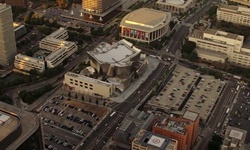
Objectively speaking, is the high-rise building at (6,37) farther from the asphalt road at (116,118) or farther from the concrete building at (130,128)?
the concrete building at (130,128)

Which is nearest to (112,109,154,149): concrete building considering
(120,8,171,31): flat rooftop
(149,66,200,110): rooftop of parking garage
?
(149,66,200,110): rooftop of parking garage

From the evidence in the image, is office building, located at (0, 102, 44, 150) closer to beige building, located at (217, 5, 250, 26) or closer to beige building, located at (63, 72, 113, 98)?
beige building, located at (63, 72, 113, 98)

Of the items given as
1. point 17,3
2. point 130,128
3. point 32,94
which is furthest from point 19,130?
point 17,3

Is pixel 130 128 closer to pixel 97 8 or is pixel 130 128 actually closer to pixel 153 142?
pixel 153 142

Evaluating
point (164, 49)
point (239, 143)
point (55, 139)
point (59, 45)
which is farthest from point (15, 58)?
point (239, 143)

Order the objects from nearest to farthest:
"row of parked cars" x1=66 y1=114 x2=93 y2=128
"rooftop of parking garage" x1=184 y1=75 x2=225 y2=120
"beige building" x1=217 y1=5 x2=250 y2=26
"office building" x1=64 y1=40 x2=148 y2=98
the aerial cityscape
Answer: the aerial cityscape, "row of parked cars" x1=66 y1=114 x2=93 y2=128, "rooftop of parking garage" x1=184 y1=75 x2=225 y2=120, "office building" x1=64 y1=40 x2=148 y2=98, "beige building" x1=217 y1=5 x2=250 y2=26

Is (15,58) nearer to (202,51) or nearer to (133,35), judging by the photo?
(133,35)
